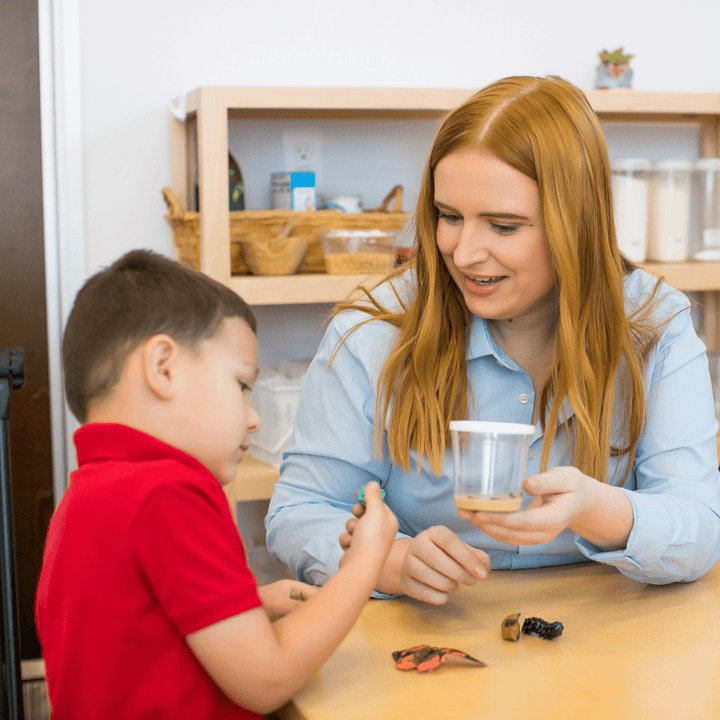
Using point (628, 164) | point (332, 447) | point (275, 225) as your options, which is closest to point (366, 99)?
point (275, 225)

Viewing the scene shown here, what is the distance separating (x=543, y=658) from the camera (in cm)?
96

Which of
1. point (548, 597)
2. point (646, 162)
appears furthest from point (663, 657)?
point (646, 162)

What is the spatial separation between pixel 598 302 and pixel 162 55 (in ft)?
4.88

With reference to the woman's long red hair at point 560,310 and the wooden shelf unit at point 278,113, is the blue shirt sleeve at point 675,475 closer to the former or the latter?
the woman's long red hair at point 560,310

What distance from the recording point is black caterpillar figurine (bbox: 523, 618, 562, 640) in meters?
1.02

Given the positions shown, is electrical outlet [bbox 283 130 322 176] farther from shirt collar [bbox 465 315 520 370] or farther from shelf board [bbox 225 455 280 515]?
shirt collar [bbox 465 315 520 370]

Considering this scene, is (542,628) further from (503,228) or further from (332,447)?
(503,228)

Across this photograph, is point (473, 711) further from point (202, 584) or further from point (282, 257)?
point (282, 257)

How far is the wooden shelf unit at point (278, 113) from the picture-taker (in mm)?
1987

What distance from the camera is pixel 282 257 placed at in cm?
206

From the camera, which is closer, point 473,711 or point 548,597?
point 473,711

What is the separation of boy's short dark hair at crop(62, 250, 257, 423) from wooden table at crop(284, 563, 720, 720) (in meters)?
0.39

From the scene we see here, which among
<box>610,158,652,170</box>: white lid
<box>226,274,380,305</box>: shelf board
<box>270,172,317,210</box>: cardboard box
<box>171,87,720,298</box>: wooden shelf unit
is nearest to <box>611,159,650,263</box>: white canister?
<box>610,158,652,170</box>: white lid

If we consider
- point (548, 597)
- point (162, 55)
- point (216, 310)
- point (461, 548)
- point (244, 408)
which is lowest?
point (548, 597)
